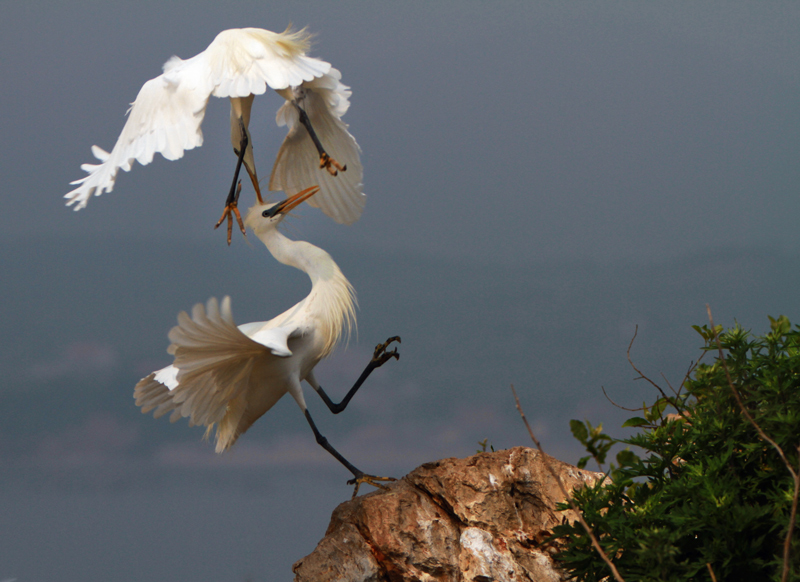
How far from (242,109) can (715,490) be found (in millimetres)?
2917

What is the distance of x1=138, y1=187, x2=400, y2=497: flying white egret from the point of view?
3.27 metres

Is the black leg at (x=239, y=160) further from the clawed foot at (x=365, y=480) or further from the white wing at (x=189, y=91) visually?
the clawed foot at (x=365, y=480)

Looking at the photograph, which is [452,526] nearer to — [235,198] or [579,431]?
[579,431]

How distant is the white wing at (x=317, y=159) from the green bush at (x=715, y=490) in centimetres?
223

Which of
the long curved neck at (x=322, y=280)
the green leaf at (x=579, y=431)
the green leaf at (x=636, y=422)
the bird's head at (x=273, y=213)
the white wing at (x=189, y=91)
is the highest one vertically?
the white wing at (x=189, y=91)

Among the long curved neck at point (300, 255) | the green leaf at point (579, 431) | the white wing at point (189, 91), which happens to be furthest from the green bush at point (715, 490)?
the white wing at point (189, 91)

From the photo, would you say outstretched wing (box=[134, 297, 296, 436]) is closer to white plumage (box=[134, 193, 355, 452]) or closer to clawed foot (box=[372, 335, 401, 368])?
white plumage (box=[134, 193, 355, 452])

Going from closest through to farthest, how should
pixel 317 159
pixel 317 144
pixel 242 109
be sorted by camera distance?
pixel 317 144 → pixel 242 109 → pixel 317 159

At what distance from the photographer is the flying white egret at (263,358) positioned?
3273 mm

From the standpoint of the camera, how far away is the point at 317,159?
14.3 ft

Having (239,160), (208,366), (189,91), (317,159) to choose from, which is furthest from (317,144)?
(208,366)

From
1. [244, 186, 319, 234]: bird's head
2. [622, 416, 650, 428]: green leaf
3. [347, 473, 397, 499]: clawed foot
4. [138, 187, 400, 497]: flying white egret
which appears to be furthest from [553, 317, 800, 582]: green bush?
[244, 186, 319, 234]: bird's head

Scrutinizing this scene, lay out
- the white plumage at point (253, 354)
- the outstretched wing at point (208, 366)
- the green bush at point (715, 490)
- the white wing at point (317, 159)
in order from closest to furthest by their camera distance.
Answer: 1. the green bush at point (715, 490)
2. the outstretched wing at point (208, 366)
3. the white plumage at point (253, 354)
4. the white wing at point (317, 159)

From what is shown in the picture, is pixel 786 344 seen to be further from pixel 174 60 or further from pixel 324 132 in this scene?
pixel 174 60
